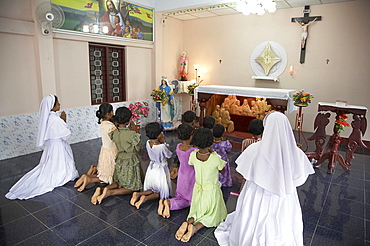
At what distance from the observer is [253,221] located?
3084 millimetres

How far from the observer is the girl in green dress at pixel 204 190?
3549 millimetres

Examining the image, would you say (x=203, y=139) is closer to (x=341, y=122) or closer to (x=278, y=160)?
(x=278, y=160)

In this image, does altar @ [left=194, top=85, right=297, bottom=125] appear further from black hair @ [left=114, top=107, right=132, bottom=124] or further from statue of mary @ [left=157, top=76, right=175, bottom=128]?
black hair @ [left=114, top=107, right=132, bottom=124]

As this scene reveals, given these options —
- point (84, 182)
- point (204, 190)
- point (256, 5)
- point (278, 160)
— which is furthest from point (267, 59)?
point (278, 160)

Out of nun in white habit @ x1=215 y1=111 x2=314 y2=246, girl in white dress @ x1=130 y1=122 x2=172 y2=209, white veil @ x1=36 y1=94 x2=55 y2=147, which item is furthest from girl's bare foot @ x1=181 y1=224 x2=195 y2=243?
white veil @ x1=36 y1=94 x2=55 y2=147

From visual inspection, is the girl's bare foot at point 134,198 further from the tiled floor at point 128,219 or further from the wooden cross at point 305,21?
the wooden cross at point 305,21

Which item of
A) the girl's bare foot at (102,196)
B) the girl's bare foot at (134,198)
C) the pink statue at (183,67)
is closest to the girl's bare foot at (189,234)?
the girl's bare foot at (134,198)

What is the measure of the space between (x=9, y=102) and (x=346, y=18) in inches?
379

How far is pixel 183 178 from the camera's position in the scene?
418cm

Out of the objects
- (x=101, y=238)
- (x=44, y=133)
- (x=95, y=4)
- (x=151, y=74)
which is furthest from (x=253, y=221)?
(x=151, y=74)

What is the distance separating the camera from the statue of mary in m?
9.46

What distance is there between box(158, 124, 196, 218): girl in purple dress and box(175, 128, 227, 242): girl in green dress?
1.20 ft

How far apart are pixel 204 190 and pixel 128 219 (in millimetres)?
1267

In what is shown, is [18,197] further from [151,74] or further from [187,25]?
[187,25]
